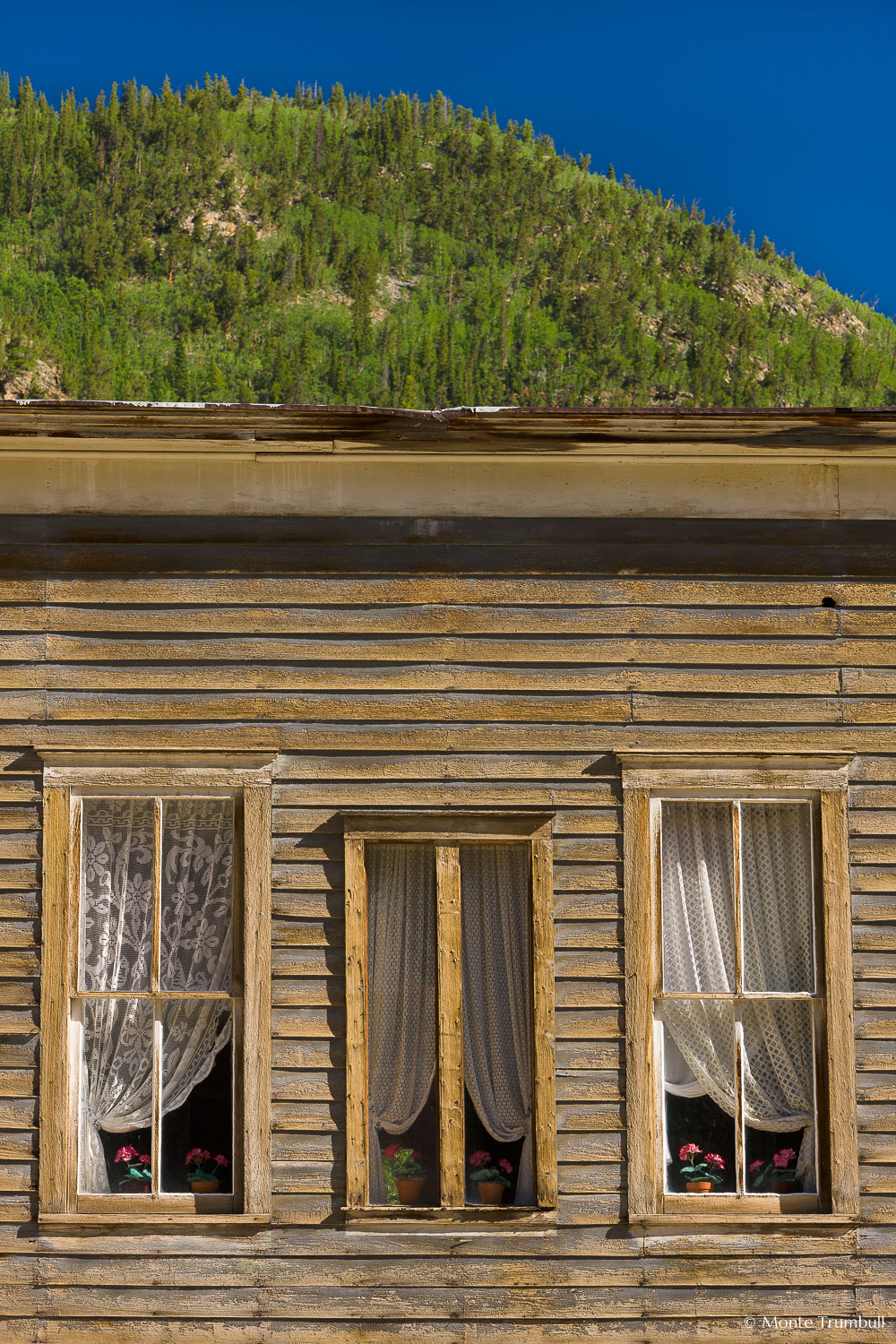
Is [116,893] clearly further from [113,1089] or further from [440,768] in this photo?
[440,768]

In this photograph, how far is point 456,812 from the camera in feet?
17.5

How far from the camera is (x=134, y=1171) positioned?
5262mm

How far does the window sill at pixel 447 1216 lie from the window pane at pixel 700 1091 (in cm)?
57

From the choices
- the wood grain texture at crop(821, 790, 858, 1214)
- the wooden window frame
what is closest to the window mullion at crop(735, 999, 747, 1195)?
the wood grain texture at crop(821, 790, 858, 1214)

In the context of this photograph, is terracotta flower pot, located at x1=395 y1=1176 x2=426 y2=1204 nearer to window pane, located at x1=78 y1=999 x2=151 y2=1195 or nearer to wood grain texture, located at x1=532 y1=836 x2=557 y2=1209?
wood grain texture, located at x1=532 y1=836 x2=557 y2=1209

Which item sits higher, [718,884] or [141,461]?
[141,461]

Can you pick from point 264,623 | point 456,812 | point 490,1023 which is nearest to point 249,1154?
point 490,1023

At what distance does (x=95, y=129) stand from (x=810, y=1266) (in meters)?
40.9

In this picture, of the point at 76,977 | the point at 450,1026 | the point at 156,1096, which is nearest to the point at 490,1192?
the point at 450,1026

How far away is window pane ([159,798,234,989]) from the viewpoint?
5336 mm

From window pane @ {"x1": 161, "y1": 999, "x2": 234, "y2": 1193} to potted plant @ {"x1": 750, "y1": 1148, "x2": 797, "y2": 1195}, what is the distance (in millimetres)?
2159

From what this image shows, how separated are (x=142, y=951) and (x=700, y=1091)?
237cm

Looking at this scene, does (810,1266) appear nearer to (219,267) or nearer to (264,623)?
(264,623)

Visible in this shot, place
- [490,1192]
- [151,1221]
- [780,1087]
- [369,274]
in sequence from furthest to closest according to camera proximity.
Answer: [369,274]
[780,1087]
[490,1192]
[151,1221]
